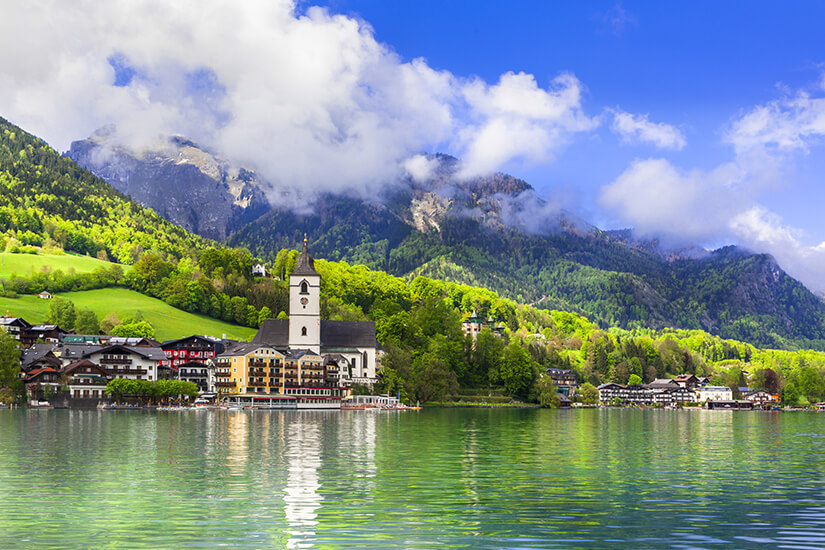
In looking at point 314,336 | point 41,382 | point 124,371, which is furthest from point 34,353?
point 314,336

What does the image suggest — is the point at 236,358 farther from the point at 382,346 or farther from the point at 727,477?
the point at 727,477

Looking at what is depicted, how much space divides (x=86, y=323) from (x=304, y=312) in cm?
4783

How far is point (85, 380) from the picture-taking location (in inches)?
5438

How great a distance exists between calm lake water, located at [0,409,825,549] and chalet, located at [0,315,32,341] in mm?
106869

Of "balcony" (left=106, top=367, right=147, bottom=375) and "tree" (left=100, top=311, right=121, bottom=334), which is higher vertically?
"tree" (left=100, top=311, right=121, bottom=334)

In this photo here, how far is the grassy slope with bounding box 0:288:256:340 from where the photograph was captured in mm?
178075

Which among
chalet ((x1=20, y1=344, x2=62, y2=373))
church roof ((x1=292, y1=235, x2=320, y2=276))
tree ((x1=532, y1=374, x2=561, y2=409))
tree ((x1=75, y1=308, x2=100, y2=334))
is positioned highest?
church roof ((x1=292, y1=235, x2=320, y2=276))

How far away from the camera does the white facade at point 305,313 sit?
160000mm

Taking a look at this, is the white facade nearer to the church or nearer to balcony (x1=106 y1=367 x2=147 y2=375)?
the church

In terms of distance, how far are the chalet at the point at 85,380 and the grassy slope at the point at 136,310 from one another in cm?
3760

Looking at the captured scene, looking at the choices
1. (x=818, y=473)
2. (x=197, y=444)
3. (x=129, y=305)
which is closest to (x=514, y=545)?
(x=818, y=473)

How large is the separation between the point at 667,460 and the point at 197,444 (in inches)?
1151

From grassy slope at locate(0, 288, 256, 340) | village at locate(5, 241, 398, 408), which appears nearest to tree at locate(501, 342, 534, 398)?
village at locate(5, 241, 398, 408)

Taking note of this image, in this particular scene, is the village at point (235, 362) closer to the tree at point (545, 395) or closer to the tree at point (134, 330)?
the tree at point (134, 330)
